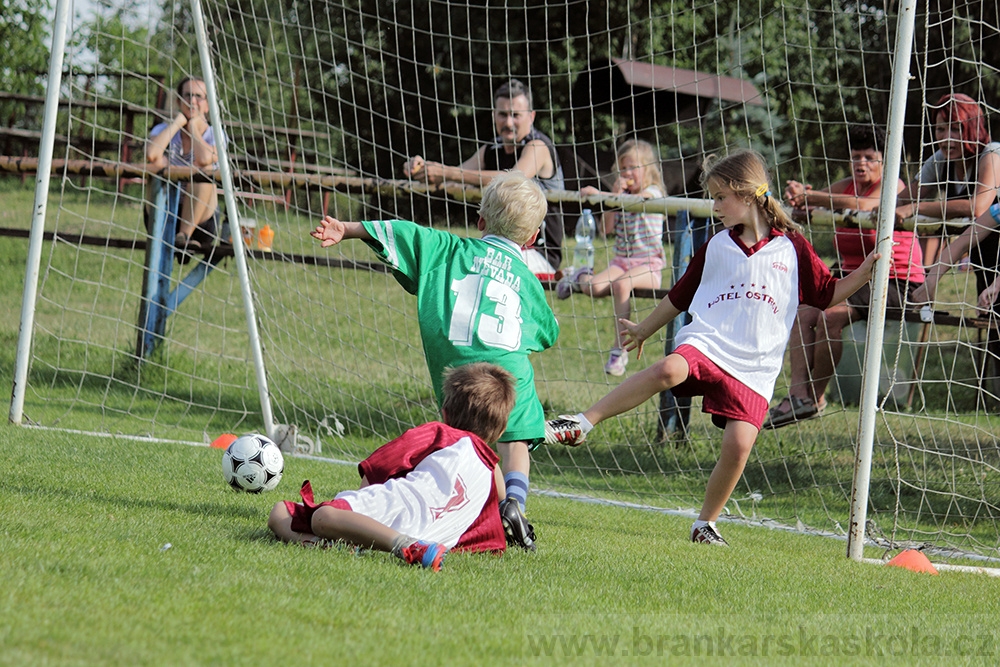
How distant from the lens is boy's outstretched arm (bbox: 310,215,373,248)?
400 cm

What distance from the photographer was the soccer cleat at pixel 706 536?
15.0 ft

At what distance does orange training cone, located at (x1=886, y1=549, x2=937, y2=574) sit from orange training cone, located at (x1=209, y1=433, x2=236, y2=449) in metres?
3.60

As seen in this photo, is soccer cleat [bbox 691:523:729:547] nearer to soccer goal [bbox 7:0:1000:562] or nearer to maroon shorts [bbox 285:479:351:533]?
soccer goal [bbox 7:0:1000:562]

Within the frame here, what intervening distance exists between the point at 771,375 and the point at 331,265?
3.92 m

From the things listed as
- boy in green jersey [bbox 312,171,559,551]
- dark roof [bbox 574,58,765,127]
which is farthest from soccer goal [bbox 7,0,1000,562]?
dark roof [bbox 574,58,765,127]

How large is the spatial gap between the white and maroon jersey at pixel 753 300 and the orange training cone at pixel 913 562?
87 cm

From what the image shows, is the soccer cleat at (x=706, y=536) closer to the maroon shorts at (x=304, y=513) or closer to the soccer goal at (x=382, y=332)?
the soccer goal at (x=382, y=332)

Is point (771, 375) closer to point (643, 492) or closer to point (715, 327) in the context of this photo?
point (715, 327)

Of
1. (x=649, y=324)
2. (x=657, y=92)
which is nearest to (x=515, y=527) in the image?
(x=649, y=324)

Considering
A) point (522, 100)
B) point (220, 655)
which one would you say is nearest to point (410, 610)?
point (220, 655)

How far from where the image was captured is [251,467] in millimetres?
4465

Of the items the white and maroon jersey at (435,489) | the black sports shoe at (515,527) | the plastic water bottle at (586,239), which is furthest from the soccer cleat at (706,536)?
the plastic water bottle at (586,239)

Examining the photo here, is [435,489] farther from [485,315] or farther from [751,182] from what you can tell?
[751,182]

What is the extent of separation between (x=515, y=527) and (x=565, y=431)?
692 mm
